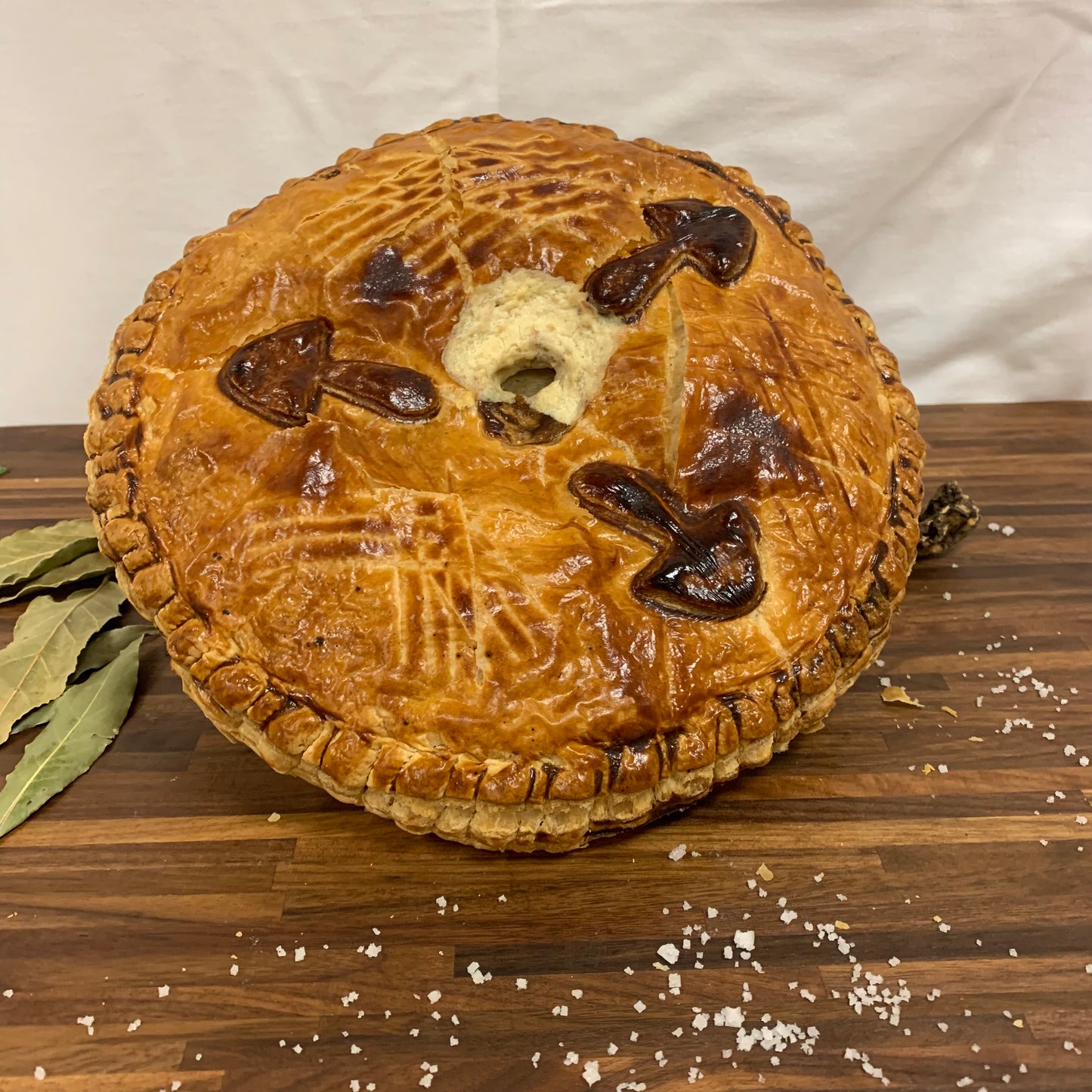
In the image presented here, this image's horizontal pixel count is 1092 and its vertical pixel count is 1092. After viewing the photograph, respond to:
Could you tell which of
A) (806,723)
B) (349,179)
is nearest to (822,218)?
(349,179)

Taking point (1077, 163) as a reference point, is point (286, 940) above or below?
A: below

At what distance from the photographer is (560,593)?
5.27 ft

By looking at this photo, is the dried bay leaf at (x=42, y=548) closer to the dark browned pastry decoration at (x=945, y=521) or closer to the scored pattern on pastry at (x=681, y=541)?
the scored pattern on pastry at (x=681, y=541)

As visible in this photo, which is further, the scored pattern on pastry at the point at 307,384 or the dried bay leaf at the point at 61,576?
the dried bay leaf at the point at 61,576

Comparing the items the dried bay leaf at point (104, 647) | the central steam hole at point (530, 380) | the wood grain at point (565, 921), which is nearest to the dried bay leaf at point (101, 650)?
the dried bay leaf at point (104, 647)

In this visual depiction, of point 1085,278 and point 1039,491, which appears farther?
point 1085,278

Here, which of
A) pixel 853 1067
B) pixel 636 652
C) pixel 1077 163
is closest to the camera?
pixel 853 1067

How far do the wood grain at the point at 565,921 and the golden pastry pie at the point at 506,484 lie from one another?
0.58ft

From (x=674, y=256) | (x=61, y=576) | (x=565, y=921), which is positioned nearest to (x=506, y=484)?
(x=674, y=256)

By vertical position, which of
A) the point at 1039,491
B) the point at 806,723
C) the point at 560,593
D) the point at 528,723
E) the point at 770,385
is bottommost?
the point at 1039,491

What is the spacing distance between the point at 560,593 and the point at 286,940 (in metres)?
0.78

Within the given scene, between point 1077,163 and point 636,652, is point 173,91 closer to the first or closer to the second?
point 636,652

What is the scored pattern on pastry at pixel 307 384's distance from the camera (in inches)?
67.6

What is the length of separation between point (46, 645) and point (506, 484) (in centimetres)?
118
